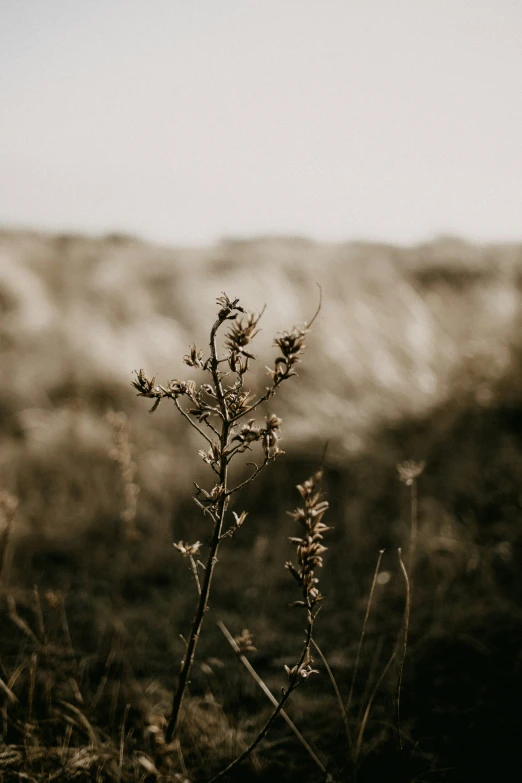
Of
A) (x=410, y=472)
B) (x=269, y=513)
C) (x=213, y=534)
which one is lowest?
(x=269, y=513)

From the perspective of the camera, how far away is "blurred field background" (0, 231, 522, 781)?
167 centimetres

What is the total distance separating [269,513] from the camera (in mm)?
3559

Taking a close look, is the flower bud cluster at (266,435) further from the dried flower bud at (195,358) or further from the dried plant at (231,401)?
the dried flower bud at (195,358)

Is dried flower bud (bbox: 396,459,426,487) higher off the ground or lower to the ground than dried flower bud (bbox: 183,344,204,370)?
lower

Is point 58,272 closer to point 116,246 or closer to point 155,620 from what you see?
point 116,246

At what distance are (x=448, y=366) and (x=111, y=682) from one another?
404 centimetres

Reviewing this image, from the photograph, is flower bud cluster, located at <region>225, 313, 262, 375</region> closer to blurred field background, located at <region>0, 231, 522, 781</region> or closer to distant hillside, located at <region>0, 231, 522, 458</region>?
blurred field background, located at <region>0, 231, 522, 781</region>

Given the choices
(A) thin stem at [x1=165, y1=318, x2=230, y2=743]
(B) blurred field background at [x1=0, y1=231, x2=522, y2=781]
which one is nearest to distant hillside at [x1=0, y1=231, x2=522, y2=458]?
(B) blurred field background at [x1=0, y1=231, x2=522, y2=781]

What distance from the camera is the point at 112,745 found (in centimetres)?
151

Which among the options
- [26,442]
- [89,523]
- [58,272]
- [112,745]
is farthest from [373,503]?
[58,272]

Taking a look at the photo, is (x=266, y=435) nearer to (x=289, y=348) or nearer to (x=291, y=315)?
(x=289, y=348)

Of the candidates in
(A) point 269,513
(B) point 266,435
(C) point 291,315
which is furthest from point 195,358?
(C) point 291,315

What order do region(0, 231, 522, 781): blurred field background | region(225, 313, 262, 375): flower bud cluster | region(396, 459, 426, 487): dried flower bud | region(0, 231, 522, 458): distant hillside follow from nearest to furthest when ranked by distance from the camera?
1. region(225, 313, 262, 375): flower bud cluster
2. region(396, 459, 426, 487): dried flower bud
3. region(0, 231, 522, 781): blurred field background
4. region(0, 231, 522, 458): distant hillside

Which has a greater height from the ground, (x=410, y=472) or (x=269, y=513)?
(x=410, y=472)
